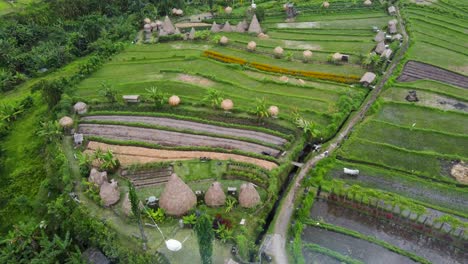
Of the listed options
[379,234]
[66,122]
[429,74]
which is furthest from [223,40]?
[379,234]

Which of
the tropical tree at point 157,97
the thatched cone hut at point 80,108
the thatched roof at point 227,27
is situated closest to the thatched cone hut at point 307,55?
the thatched roof at point 227,27

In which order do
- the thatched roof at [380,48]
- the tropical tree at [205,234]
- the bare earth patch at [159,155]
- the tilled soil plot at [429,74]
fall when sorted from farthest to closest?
the thatched roof at [380,48] → the tilled soil plot at [429,74] → the bare earth patch at [159,155] → the tropical tree at [205,234]

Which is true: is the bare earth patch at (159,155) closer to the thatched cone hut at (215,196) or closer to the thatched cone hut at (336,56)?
the thatched cone hut at (215,196)

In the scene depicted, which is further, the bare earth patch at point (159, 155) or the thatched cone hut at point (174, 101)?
the thatched cone hut at point (174, 101)

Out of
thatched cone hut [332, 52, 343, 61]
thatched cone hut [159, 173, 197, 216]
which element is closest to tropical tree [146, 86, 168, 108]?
thatched cone hut [159, 173, 197, 216]

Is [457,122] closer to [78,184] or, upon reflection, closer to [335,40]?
[335,40]

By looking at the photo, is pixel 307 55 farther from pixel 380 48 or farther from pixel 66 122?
pixel 66 122

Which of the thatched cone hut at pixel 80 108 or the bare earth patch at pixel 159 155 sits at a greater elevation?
the thatched cone hut at pixel 80 108

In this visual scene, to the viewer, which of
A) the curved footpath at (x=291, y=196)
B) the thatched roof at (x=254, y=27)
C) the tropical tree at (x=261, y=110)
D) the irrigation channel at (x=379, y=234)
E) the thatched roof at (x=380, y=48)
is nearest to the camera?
the irrigation channel at (x=379, y=234)
